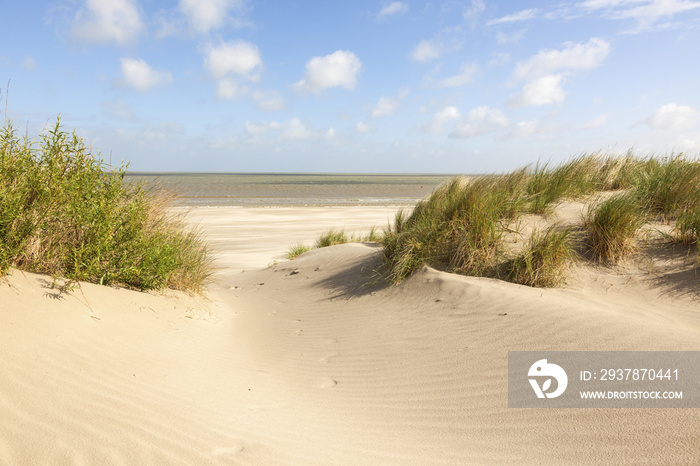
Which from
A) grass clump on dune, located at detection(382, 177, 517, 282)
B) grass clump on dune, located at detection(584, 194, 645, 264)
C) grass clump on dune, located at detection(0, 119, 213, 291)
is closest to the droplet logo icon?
grass clump on dune, located at detection(382, 177, 517, 282)

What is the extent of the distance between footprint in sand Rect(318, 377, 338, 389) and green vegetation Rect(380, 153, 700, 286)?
2615 mm

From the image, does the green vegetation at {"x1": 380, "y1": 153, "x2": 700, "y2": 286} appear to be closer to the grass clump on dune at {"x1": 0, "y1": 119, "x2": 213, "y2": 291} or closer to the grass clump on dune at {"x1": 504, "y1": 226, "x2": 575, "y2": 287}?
the grass clump on dune at {"x1": 504, "y1": 226, "x2": 575, "y2": 287}

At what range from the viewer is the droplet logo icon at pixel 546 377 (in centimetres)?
352

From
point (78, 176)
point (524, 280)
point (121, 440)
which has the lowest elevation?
point (121, 440)

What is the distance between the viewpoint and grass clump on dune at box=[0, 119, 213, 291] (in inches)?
171

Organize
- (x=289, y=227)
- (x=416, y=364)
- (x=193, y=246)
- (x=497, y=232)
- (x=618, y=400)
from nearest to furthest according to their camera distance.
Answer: (x=618, y=400) → (x=416, y=364) → (x=497, y=232) → (x=193, y=246) → (x=289, y=227)

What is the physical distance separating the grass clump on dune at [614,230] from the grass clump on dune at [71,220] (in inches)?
229

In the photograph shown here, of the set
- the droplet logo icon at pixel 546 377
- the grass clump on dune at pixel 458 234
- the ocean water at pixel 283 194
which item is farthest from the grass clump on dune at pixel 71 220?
the droplet logo icon at pixel 546 377

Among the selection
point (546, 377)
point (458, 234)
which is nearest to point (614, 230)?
point (458, 234)

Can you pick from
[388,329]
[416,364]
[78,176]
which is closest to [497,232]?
[388,329]

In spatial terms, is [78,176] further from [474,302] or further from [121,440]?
[474,302]

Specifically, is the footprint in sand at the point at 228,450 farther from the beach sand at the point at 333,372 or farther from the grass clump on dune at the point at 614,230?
the grass clump on dune at the point at 614,230

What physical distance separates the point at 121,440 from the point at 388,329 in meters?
3.37

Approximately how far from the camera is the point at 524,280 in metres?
5.91
